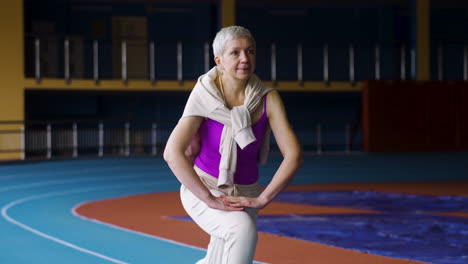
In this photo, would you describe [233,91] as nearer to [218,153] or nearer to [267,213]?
[218,153]

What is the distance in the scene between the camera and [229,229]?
4.20 metres

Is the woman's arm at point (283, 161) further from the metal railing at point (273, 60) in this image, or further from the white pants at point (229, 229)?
the metal railing at point (273, 60)

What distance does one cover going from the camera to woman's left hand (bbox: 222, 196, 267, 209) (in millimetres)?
4223

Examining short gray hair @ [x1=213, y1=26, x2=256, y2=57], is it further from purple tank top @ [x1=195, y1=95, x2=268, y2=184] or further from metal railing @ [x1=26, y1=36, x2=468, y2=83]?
metal railing @ [x1=26, y1=36, x2=468, y2=83]

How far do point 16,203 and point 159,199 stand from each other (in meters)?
2.52

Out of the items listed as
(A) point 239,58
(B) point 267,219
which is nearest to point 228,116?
(A) point 239,58

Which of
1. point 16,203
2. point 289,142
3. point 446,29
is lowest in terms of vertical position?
point 16,203

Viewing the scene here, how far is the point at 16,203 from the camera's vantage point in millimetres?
13953

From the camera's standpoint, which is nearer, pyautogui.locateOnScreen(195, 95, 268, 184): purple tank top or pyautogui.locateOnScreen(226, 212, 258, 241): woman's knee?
pyautogui.locateOnScreen(226, 212, 258, 241): woman's knee

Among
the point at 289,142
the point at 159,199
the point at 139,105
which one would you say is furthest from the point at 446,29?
the point at 289,142

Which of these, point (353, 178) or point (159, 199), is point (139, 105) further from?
point (159, 199)

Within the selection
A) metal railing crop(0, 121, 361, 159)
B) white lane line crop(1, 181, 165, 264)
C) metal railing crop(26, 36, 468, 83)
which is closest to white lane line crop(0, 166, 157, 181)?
white lane line crop(1, 181, 165, 264)

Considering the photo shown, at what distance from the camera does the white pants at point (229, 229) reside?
4.17 meters

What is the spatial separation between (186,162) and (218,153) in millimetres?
206
